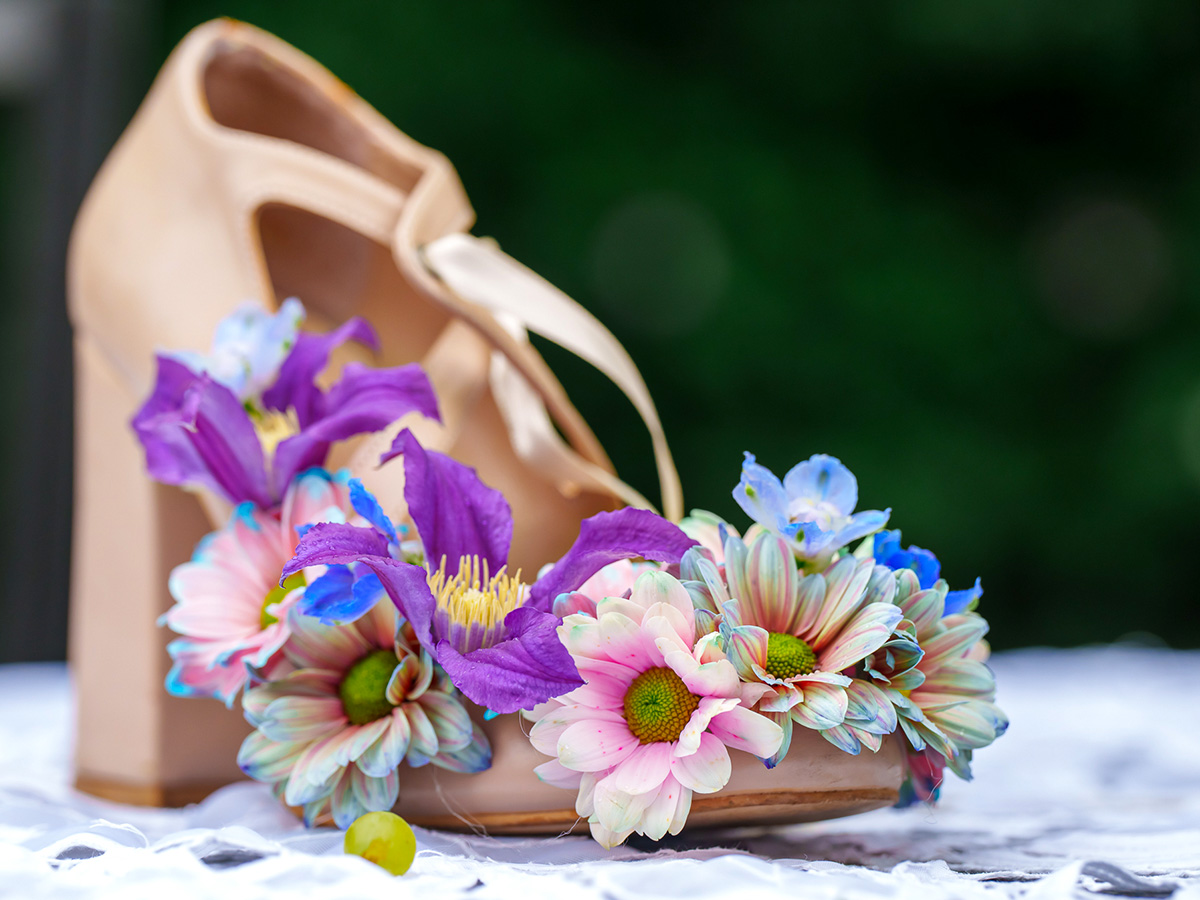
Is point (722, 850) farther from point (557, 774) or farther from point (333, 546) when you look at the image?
point (333, 546)

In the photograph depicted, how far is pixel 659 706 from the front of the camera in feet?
1.06

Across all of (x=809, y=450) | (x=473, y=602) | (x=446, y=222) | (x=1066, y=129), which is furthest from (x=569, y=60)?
(x=473, y=602)

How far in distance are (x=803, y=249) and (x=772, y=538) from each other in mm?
1582

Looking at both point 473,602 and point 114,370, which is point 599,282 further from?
point 473,602

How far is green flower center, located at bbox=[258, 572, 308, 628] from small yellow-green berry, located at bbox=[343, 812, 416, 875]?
10cm

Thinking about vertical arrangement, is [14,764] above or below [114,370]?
below

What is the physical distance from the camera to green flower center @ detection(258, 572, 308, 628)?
Result: 38cm

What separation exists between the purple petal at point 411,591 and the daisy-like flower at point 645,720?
0.15 feet

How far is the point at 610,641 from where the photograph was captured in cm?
32

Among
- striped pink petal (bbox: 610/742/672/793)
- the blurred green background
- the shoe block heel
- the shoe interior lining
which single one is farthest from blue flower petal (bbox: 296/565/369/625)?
the blurred green background

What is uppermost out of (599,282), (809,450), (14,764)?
(599,282)

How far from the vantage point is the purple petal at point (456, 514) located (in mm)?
371

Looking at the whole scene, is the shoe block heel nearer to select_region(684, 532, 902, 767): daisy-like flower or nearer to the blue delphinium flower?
the blue delphinium flower

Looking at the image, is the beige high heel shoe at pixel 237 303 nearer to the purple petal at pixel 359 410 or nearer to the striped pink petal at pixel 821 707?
the purple petal at pixel 359 410
